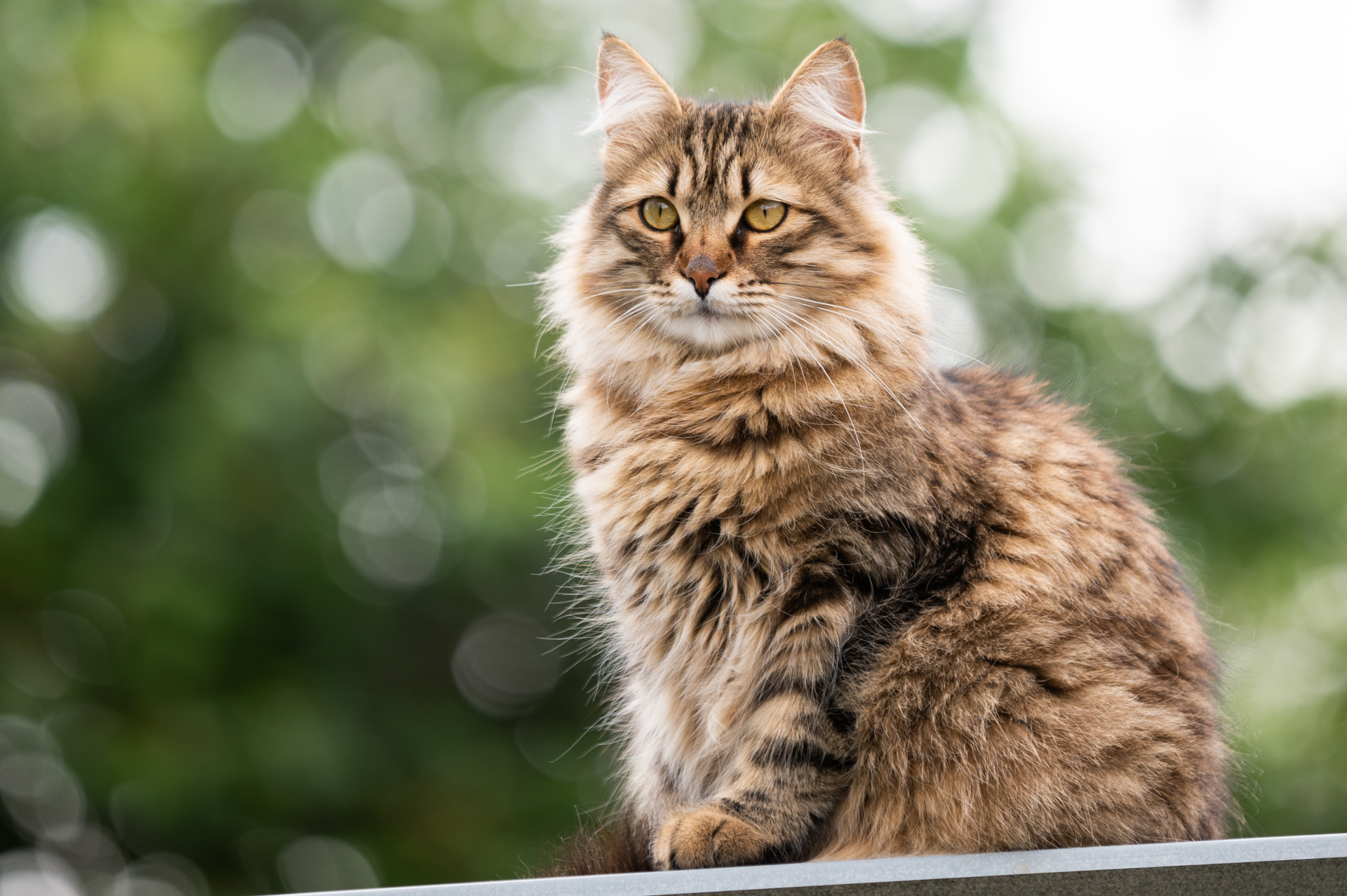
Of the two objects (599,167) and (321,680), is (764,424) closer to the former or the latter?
(599,167)

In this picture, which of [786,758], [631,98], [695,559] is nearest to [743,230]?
[631,98]

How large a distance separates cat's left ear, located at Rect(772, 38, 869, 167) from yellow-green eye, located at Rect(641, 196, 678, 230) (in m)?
0.24

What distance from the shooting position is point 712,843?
1.38m

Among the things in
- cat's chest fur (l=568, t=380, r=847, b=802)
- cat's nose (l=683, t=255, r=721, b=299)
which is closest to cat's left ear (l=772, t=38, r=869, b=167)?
cat's nose (l=683, t=255, r=721, b=299)

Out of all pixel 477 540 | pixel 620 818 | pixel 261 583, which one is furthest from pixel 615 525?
pixel 261 583

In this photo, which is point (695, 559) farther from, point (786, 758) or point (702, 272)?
point (702, 272)

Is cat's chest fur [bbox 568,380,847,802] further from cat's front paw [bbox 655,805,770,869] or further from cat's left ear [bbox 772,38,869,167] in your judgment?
cat's left ear [bbox 772,38,869,167]

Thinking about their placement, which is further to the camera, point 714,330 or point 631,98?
point 631,98

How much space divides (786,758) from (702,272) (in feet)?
2.27

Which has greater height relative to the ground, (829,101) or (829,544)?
(829,101)

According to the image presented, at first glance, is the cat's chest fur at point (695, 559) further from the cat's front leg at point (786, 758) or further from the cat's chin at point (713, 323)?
the cat's chin at point (713, 323)

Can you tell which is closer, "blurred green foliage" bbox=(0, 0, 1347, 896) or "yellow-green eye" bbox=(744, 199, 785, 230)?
"yellow-green eye" bbox=(744, 199, 785, 230)

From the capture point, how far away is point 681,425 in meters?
1.71

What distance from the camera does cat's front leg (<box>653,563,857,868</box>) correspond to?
139 centimetres
